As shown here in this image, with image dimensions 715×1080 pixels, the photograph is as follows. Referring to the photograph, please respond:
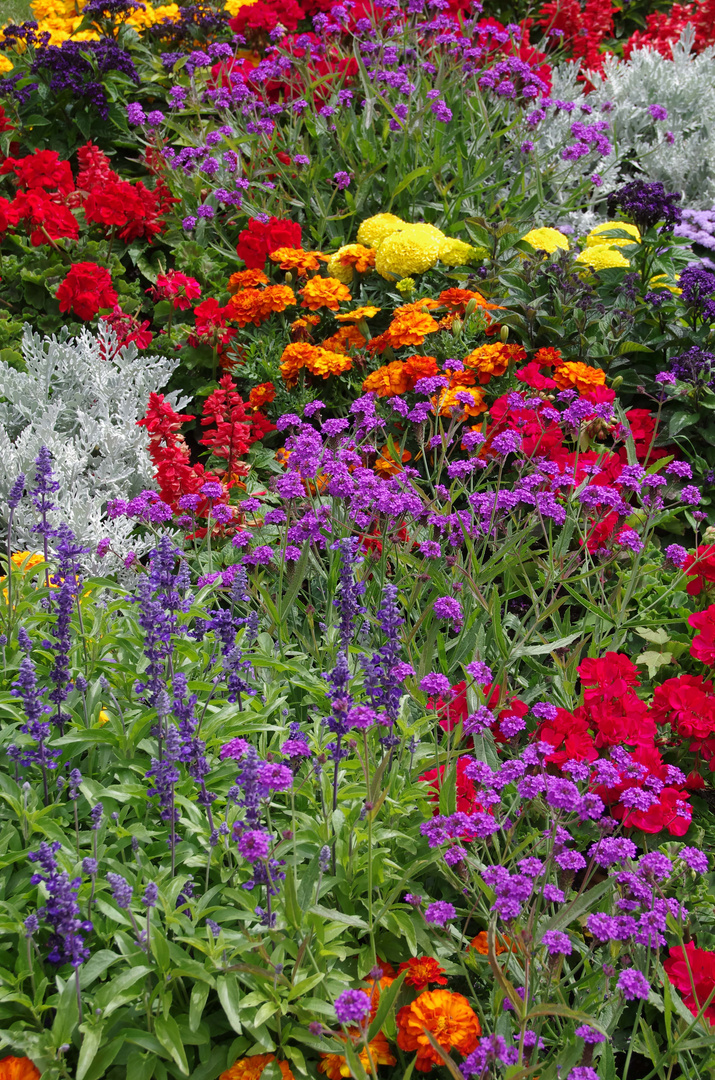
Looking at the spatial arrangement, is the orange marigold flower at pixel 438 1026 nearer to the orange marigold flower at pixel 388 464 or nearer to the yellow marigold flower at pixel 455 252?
the orange marigold flower at pixel 388 464

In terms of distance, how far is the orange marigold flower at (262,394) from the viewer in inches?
149

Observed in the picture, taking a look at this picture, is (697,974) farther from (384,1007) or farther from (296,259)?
(296,259)

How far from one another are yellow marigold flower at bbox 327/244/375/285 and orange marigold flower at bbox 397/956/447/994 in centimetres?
309

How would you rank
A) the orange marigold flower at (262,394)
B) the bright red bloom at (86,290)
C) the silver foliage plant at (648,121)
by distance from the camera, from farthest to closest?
1. the silver foliage plant at (648,121)
2. the bright red bloom at (86,290)
3. the orange marigold flower at (262,394)

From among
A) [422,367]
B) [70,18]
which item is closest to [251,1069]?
[422,367]

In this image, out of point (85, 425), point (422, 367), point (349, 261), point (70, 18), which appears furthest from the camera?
point (70, 18)

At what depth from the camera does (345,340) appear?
13.0 ft

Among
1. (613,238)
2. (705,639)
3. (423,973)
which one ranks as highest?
(613,238)

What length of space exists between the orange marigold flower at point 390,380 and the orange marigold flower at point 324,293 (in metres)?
0.57

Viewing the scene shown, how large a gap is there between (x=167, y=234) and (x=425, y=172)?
1.43 meters

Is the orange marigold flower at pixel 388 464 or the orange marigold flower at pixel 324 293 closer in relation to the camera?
the orange marigold flower at pixel 388 464

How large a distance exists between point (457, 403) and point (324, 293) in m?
1.24

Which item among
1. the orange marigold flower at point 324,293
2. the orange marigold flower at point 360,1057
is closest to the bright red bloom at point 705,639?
the orange marigold flower at point 360,1057

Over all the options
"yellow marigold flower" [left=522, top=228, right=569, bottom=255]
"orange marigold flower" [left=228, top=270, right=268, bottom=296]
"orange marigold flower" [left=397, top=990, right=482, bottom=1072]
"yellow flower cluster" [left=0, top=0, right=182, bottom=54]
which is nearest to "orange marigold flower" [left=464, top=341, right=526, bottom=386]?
"yellow marigold flower" [left=522, top=228, right=569, bottom=255]
